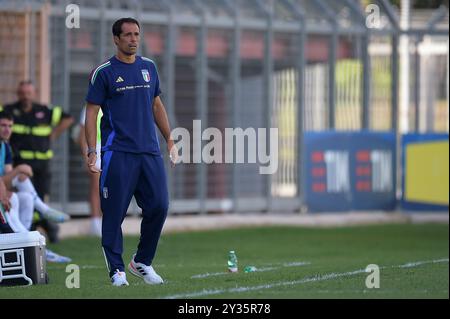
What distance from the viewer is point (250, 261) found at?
13.7 m

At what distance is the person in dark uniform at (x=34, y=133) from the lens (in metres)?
15.8

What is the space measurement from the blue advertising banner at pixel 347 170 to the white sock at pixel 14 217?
8806 mm

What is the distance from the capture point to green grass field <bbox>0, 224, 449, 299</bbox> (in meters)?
8.93

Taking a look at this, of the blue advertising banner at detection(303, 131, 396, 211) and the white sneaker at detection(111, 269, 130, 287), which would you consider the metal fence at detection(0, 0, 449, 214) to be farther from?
the white sneaker at detection(111, 269, 130, 287)

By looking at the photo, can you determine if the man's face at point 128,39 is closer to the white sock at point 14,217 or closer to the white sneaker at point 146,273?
the white sneaker at point 146,273

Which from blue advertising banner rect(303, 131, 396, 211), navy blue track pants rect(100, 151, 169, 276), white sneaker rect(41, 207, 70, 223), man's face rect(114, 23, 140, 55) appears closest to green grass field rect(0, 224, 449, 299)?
navy blue track pants rect(100, 151, 169, 276)

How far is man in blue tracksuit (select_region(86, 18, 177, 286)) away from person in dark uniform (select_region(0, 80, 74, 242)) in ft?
20.5

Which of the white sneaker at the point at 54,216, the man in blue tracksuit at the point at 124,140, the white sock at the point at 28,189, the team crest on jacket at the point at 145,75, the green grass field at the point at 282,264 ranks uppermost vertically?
the team crest on jacket at the point at 145,75

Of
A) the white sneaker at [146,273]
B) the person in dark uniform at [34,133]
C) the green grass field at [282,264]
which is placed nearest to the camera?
the green grass field at [282,264]

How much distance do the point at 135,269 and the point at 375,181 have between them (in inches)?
472

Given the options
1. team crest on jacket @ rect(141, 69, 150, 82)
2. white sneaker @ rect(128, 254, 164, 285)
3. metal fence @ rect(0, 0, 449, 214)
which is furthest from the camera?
metal fence @ rect(0, 0, 449, 214)

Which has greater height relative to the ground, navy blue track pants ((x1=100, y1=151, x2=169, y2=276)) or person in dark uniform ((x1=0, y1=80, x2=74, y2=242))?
person in dark uniform ((x1=0, y1=80, x2=74, y2=242))

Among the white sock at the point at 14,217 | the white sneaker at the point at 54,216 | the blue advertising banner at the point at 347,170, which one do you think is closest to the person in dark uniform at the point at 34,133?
the white sneaker at the point at 54,216

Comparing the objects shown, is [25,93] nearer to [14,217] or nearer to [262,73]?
[14,217]
